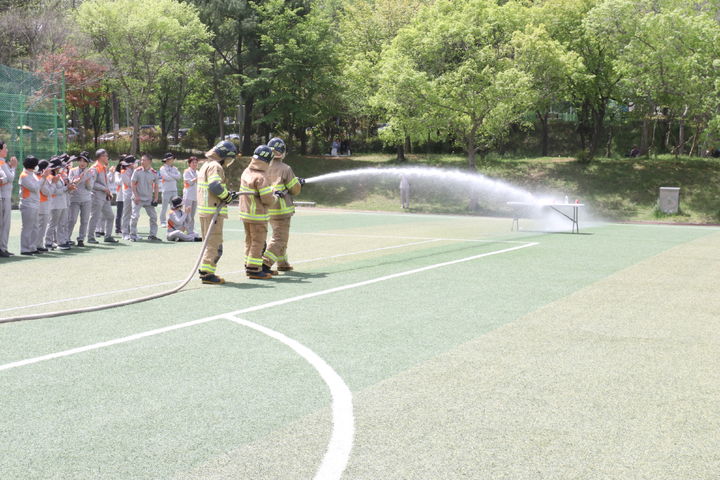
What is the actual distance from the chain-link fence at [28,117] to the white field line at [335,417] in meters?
25.3

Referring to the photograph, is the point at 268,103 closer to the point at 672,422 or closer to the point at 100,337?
the point at 100,337

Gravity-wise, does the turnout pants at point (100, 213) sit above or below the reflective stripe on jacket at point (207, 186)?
below

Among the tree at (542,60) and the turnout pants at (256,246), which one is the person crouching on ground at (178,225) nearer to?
the turnout pants at (256,246)

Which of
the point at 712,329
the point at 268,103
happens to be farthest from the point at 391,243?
the point at 268,103

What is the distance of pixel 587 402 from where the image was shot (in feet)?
18.1

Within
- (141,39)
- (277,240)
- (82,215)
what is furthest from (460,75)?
(277,240)

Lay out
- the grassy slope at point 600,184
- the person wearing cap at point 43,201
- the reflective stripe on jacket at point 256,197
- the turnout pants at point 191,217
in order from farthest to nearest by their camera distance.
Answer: the grassy slope at point 600,184 → the turnout pants at point 191,217 → the person wearing cap at point 43,201 → the reflective stripe on jacket at point 256,197

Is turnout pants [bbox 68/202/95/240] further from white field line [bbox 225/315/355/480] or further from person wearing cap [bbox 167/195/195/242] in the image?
white field line [bbox 225/315/355/480]

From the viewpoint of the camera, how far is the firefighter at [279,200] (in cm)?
1200

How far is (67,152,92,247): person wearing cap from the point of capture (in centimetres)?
1722

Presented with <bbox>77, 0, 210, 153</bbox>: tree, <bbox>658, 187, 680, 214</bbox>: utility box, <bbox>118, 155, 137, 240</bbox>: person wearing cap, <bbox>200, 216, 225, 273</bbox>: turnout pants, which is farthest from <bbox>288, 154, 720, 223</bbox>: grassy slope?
<bbox>200, 216, 225, 273</bbox>: turnout pants

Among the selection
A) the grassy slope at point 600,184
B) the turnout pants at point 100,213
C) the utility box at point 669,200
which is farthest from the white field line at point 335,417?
the utility box at point 669,200

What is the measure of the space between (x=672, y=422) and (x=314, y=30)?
1833 inches

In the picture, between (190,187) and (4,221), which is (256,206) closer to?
(4,221)
